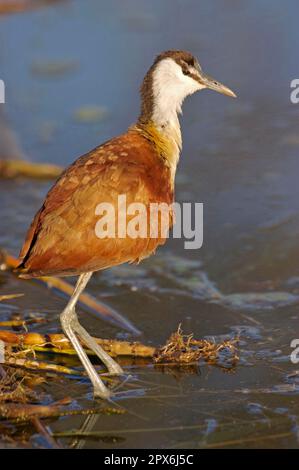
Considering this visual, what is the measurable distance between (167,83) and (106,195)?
99 cm

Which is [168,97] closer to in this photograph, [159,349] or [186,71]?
[186,71]

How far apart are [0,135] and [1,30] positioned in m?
2.59

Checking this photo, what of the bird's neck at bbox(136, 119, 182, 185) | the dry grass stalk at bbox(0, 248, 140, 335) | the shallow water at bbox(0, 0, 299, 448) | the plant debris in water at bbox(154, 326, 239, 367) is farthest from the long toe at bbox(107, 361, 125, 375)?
the bird's neck at bbox(136, 119, 182, 185)

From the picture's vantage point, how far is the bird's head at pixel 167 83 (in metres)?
5.97

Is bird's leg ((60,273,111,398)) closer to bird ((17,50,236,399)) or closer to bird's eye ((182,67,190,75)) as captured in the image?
bird ((17,50,236,399))

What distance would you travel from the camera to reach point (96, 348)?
559cm

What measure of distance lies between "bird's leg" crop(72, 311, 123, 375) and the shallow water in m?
0.13

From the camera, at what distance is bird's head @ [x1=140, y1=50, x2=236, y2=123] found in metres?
5.97

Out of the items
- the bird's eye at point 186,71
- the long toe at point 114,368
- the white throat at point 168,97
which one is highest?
the bird's eye at point 186,71

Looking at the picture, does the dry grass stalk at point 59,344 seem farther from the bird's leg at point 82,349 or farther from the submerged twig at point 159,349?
the bird's leg at point 82,349

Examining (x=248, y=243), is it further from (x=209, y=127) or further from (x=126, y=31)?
(x=126, y=31)

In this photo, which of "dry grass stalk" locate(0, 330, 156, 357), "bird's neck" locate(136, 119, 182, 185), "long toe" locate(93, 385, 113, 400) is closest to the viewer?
"long toe" locate(93, 385, 113, 400)

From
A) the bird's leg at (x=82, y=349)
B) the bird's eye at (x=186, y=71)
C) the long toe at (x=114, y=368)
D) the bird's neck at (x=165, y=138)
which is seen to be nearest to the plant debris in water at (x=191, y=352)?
the long toe at (x=114, y=368)
